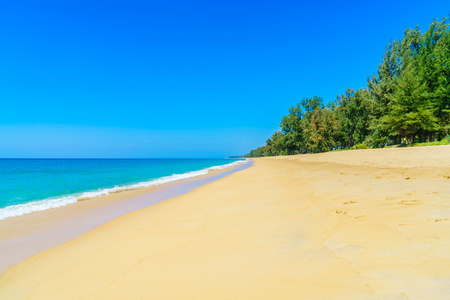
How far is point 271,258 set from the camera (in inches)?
112

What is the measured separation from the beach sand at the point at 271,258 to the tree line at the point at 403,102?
1253 inches

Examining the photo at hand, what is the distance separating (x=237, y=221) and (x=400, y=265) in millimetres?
3165

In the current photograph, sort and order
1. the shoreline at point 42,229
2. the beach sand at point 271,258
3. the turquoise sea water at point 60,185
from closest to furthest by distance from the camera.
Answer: the beach sand at point 271,258 < the shoreline at point 42,229 < the turquoise sea water at point 60,185

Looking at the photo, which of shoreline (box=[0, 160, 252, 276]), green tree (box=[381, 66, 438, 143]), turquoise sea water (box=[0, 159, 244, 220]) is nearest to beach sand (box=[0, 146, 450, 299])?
shoreline (box=[0, 160, 252, 276])

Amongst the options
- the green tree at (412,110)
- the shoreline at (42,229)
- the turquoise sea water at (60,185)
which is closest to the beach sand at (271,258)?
the shoreline at (42,229)

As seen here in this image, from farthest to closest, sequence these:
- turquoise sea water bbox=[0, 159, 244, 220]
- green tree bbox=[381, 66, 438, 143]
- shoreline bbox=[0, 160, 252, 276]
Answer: green tree bbox=[381, 66, 438, 143], turquoise sea water bbox=[0, 159, 244, 220], shoreline bbox=[0, 160, 252, 276]

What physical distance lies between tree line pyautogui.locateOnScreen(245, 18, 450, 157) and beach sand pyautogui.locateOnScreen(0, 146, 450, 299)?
1253 inches

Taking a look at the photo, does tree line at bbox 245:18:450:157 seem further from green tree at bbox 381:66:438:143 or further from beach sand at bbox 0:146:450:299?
beach sand at bbox 0:146:450:299

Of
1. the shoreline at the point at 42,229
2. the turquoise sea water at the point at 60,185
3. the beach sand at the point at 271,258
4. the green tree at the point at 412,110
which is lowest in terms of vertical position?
the turquoise sea water at the point at 60,185

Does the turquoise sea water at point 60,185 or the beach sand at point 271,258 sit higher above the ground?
the beach sand at point 271,258

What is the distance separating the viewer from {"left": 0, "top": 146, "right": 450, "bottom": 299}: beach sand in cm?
203

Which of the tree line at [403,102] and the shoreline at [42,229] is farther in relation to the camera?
the tree line at [403,102]

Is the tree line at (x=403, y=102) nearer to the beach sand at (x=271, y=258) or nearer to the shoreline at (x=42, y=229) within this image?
the beach sand at (x=271, y=258)

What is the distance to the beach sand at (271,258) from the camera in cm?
203
